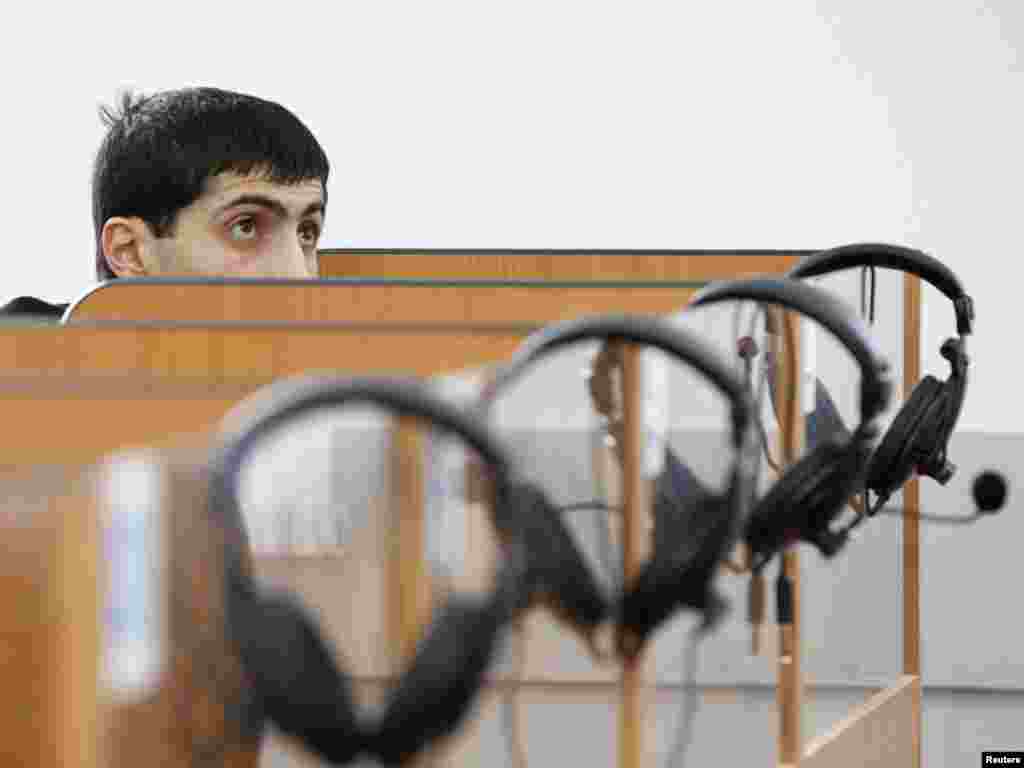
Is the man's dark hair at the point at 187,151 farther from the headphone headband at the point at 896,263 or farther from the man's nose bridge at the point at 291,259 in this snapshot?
the headphone headband at the point at 896,263

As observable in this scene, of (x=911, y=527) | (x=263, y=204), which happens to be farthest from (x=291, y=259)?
(x=911, y=527)

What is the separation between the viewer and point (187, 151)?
2.03m

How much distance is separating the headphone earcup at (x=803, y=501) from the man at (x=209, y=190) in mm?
1021

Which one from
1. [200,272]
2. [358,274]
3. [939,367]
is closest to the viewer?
[200,272]

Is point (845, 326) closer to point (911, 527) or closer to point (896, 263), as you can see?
point (896, 263)

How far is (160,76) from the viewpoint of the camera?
11.5 ft

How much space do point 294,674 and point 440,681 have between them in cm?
5

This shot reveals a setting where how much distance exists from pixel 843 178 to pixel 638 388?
94.3 inches

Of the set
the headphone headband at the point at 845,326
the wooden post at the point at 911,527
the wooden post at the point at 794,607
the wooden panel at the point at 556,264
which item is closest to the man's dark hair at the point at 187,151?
the wooden panel at the point at 556,264

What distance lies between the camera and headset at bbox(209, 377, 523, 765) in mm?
660

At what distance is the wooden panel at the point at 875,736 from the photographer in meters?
1.48

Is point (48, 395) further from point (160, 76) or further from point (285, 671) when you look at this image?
point (160, 76)

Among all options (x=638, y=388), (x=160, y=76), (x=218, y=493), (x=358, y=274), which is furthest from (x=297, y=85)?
(x=218, y=493)

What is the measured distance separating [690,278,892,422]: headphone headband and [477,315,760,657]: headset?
20 centimetres
